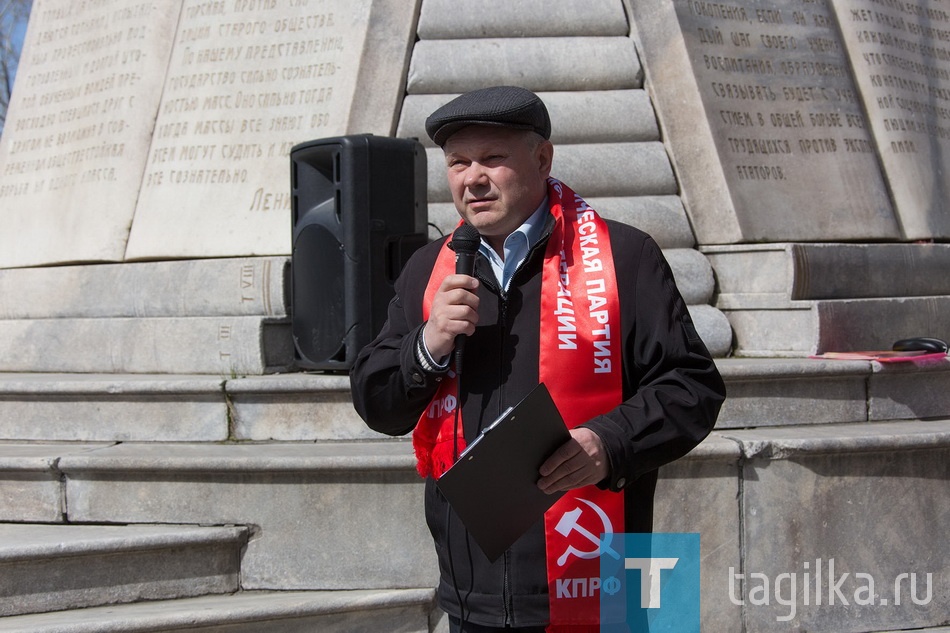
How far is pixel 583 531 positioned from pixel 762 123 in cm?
474

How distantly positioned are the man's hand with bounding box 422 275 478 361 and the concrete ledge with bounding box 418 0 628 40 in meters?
4.95

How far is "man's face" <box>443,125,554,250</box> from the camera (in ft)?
7.34

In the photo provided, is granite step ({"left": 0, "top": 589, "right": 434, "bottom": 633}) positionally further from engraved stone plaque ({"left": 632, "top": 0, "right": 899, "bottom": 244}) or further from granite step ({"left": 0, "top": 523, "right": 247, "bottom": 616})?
engraved stone plaque ({"left": 632, "top": 0, "right": 899, "bottom": 244})

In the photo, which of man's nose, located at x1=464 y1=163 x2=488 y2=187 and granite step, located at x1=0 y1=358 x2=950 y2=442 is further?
granite step, located at x1=0 y1=358 x2=950 y2=442

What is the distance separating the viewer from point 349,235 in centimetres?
487

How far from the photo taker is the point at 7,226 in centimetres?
718

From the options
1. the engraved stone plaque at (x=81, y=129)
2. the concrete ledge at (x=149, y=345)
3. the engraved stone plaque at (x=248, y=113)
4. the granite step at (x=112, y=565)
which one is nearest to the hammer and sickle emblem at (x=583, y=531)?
the granite step at (x=112, y=565)

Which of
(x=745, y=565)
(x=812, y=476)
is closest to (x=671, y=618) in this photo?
(x=745, y=565)

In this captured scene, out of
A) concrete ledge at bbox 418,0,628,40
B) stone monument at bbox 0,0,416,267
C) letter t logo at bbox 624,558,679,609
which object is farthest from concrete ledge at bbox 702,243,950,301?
letter t logo at bbox 624,558,679,609

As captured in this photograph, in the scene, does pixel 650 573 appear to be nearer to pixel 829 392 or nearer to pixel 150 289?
pixel 829 392

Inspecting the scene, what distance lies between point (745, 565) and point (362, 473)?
5.33 ft

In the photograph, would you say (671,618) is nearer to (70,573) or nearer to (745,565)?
(745,565)

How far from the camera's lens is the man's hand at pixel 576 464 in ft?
6.91

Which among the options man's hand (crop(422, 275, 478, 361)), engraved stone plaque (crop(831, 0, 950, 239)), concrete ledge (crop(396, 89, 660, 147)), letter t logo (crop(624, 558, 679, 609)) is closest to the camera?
man's hand (crop(422, 275, 478, 361))
